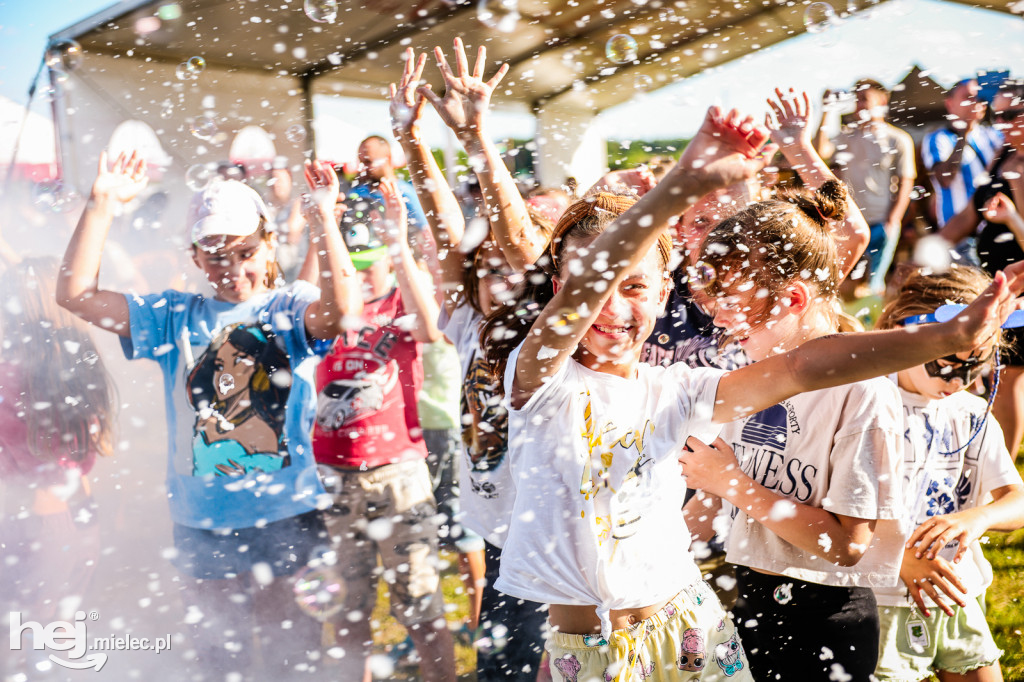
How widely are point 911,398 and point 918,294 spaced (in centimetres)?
22

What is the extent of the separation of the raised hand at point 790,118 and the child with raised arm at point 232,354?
3.51 ft

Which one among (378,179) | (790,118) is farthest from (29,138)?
(790,118)

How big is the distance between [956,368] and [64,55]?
3198 millimetres

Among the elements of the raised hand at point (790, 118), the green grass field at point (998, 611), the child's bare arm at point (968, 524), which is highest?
the raised hand at point (790, 118)

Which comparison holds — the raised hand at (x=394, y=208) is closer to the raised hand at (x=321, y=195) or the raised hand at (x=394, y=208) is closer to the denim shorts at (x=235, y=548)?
the raised hand at (x=321, y=195)

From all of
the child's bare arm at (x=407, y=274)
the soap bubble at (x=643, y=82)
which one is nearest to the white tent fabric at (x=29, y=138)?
the child's bare arm at (x=407, y=274)

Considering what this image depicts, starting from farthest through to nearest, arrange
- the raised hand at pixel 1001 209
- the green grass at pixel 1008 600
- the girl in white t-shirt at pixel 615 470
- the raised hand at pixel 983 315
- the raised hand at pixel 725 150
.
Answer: the raised hand at pixel 1001 209
the green grass at pixel 1008 600
the girl in white t-shirt at pixel 615 470
the raised hand at pixel 983 315
the raised hand at pixel 725 150

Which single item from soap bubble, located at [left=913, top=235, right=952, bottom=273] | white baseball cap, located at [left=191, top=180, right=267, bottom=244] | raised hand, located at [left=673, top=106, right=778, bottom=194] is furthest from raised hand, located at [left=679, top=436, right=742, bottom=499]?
soap bubble, located at [left=913, top=235, right=952, bottom=273]

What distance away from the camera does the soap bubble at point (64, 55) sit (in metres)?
2.63

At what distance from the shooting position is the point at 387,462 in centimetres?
204

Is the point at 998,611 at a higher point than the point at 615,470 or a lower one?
lower

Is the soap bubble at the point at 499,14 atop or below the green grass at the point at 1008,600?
atop

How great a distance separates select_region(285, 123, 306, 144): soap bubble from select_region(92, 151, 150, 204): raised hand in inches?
50.6

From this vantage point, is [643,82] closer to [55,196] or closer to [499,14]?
[499,14]
